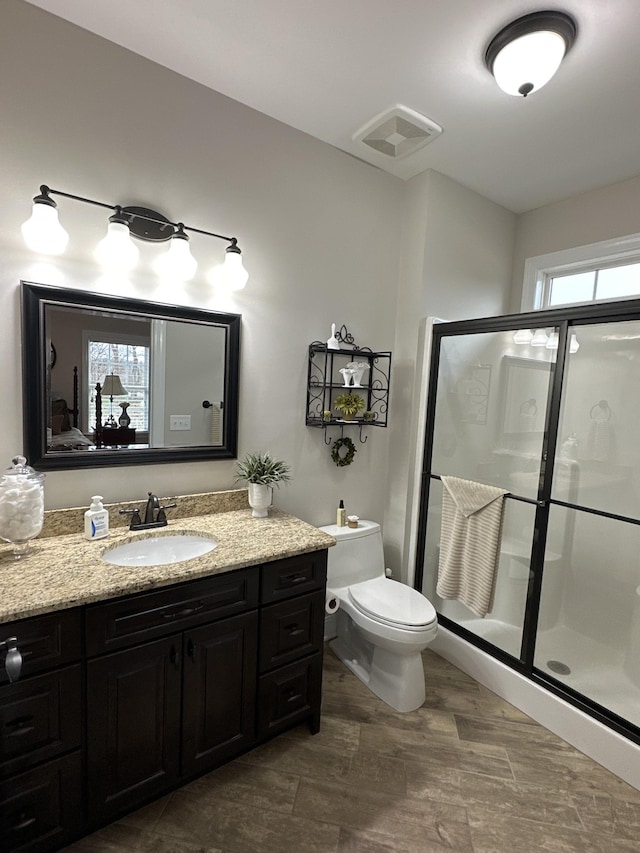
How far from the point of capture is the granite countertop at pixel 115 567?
1185 mm

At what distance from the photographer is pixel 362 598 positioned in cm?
213

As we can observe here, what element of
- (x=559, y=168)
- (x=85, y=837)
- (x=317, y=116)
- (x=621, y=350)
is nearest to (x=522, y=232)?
(x=559, y=168)

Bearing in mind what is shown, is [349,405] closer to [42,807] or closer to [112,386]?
[112,386]

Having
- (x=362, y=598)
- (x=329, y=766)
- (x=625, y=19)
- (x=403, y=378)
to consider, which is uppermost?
(x=625, y=19)

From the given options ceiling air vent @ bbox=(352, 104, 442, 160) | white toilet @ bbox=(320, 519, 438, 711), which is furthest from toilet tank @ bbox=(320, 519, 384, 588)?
ceiling air vent @ bbox=(352, 104, 442, 160)

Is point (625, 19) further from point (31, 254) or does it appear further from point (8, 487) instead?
point (8, 487)

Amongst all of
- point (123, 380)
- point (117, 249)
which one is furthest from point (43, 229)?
point (123, 380)

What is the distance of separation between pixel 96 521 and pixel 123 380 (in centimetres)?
57

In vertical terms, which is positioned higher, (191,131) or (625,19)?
(625,19)

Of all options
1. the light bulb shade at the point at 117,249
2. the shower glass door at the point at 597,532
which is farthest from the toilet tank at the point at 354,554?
the light bulb shade at the point at 117,249

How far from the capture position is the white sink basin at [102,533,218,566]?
1.60m

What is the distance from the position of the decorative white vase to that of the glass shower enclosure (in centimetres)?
107

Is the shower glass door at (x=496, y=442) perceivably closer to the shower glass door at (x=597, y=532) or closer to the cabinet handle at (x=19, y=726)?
the shower glass door at (x=597, y=532)

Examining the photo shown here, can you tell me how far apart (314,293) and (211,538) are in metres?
1.36
